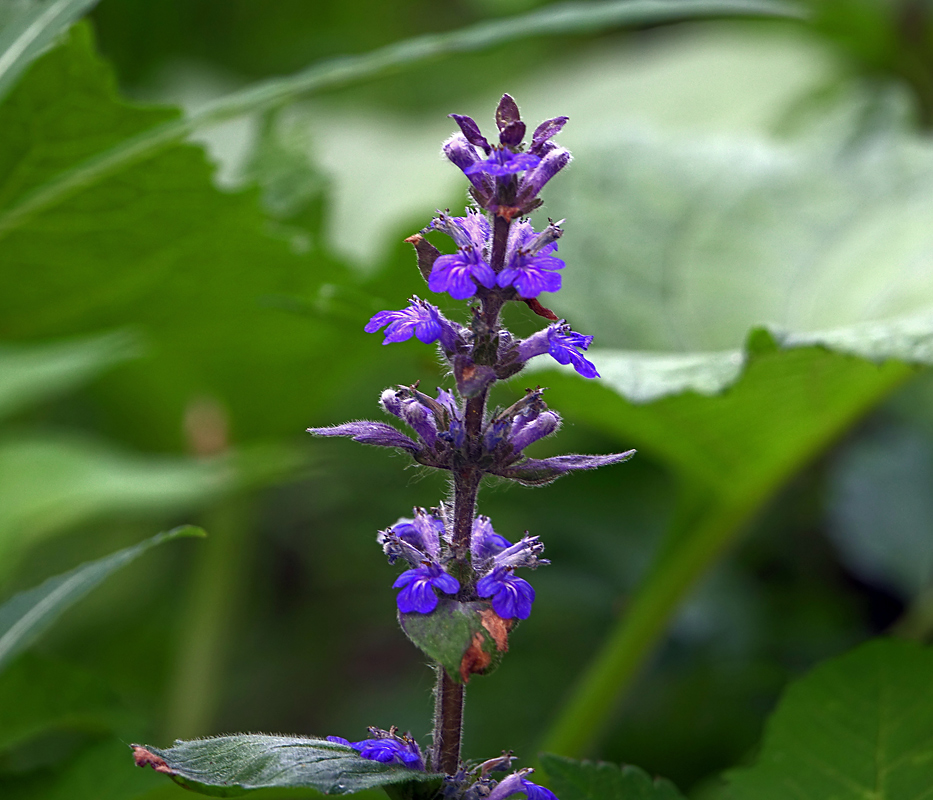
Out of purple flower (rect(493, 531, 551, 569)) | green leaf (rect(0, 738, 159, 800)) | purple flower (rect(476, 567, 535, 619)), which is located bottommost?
green leaf (rect(0, 738, 159, 800))

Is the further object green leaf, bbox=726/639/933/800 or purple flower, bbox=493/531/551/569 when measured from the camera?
green leaf, bbox=726/639/933/800

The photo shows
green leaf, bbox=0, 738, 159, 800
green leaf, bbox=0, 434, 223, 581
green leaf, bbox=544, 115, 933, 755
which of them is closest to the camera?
green leaf, bbox=0, 738, 159, 800

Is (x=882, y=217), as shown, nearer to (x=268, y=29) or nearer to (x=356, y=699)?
(x=356, y=699)

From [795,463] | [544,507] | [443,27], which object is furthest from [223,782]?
[443,27]

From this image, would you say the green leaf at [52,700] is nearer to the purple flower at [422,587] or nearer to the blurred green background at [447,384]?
the blurred green background at [447,384]

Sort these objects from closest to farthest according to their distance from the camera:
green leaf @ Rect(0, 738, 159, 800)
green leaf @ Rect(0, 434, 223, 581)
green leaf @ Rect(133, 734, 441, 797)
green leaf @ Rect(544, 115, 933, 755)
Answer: green leaf @ Rect(133, 734, 441, 797) < green leaf @ Rect(0, 738, 159, 800) < green leaf @ Rect(544, 115, 933, 755) < green leaf @ Rect(0, 434, 223, 581)

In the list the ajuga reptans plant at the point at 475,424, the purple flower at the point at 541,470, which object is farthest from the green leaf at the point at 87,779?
the purple flower at the point at 541,470

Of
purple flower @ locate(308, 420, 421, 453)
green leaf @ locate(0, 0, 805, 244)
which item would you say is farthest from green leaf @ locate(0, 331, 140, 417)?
purple flower @ locate(308, 420, 421, 453)

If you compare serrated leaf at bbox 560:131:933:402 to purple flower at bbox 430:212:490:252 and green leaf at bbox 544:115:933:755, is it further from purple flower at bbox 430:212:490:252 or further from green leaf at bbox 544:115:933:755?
purple flower at bbox 430:212:490:252
